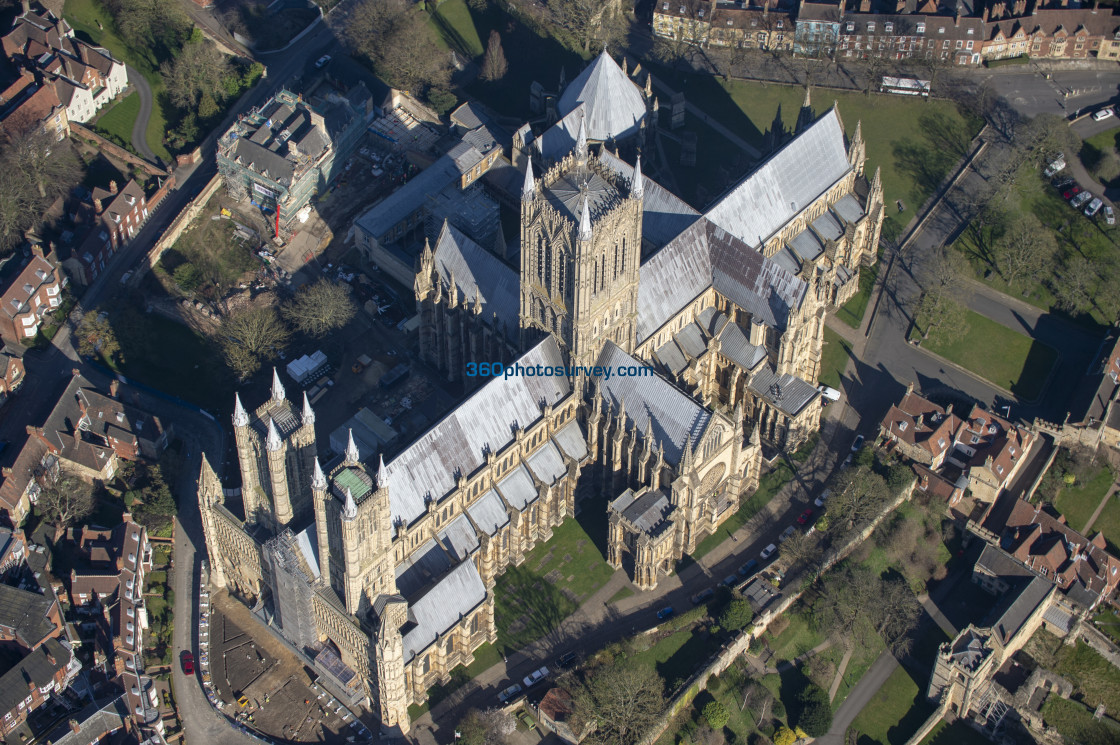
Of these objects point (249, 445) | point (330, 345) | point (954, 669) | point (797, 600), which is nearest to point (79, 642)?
point (249, 445)

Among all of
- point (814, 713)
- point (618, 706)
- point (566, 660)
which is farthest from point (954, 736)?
point (566, 660)

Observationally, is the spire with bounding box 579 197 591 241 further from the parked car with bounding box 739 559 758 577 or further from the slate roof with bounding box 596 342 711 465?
the parked car with bounding box 739 559 758 577

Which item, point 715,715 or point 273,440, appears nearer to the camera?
point 273,440

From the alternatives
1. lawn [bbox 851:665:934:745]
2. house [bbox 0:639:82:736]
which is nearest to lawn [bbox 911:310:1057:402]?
lawn [bbox 851:665:934:745]

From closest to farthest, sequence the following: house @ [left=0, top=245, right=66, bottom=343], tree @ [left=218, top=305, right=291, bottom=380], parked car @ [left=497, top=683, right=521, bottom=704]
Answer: parked car @ [left=497, top=683, right=521, bottom=704] < tree @ [left=218, top=305, right=291, bottom=380] < house @ [left=0, top=245, right=66, bottom=343]

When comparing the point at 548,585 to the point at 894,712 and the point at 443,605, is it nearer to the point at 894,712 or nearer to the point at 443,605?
the point at 443,605

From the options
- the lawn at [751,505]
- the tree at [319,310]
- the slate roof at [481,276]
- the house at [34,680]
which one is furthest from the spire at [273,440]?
the lawn at [751,505]
